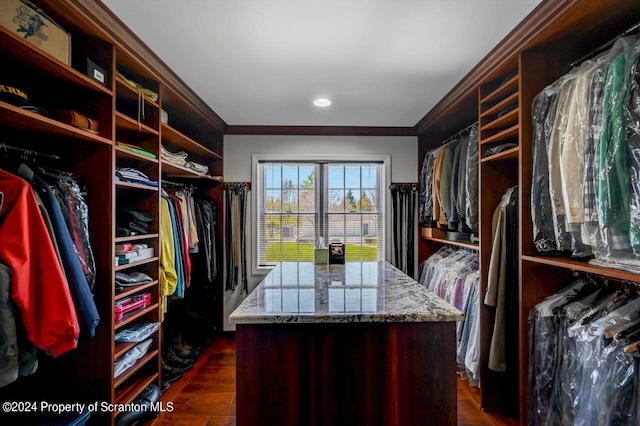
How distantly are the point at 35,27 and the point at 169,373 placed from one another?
2493mm

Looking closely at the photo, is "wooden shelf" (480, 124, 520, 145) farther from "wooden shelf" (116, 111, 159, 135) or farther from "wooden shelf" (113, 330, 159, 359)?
"wooden shelf" (113, 330, 159, 359)

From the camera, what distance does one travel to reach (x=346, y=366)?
130 cm

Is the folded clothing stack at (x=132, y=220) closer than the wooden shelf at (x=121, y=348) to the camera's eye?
No

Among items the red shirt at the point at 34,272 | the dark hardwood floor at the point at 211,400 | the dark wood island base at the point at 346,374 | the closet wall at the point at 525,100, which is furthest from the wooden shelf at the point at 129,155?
the closet wall at the point at 525,100

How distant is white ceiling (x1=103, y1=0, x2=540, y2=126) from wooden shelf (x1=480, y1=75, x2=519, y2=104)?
24 centimetres

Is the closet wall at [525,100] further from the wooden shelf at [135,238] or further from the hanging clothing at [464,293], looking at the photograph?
the wooden shelf at [135,238]

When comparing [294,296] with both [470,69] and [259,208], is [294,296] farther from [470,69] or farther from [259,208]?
[259,208]

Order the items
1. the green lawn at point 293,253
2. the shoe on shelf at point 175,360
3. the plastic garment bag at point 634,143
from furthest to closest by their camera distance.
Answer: the green lawn at point 293,253 → the shoe on shelf at point 175,360 → the plastic garment bag at point 634,143

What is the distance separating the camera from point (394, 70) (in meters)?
2.20

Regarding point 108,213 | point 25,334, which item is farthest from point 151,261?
point 25,334

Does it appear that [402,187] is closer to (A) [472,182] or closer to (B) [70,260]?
(A) [472,182]

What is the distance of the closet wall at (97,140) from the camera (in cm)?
148

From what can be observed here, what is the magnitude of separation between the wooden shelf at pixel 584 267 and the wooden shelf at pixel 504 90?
3.33 feet

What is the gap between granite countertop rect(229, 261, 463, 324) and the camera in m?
1.27
